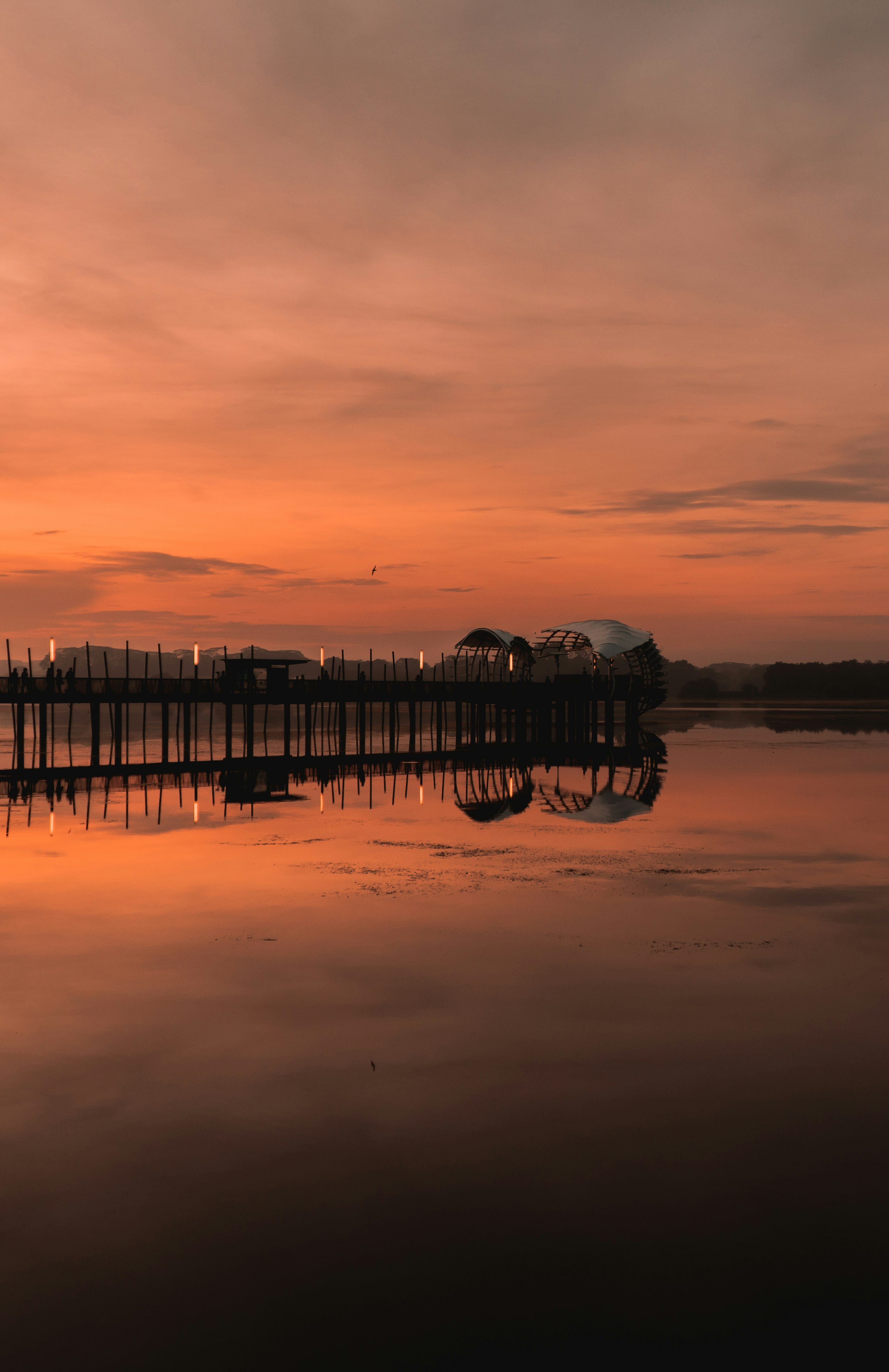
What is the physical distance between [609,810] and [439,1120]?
24820 mm

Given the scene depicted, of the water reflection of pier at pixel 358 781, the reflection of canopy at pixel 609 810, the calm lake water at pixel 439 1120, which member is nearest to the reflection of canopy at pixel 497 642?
the water reflection of pier at pixel 358 781

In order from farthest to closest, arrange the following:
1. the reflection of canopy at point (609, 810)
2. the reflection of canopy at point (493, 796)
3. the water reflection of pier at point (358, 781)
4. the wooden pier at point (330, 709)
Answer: the wooden pier at point (330, 709), the water reflection of pier at point (358, 781), the reflection of canopy at point (493, 796), the reflection of canopy at point (609, 810)

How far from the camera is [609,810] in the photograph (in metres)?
33.9

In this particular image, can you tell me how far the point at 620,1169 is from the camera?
873 cm

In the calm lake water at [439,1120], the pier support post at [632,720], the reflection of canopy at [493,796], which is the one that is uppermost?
the pier support post at [632,720]

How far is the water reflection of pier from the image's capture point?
3528 cm

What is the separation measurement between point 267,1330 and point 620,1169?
332cm

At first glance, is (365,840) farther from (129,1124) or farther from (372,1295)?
(372,1295)

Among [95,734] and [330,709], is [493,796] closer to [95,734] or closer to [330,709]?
[95,734]

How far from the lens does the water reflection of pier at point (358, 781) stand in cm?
3528

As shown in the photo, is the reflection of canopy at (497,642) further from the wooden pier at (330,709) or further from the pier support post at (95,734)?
the pier support post at (95,734)

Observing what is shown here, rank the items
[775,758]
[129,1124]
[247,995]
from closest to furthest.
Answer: [129,1124] < [247,995] < [775,758]

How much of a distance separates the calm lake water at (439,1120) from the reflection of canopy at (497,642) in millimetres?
52003

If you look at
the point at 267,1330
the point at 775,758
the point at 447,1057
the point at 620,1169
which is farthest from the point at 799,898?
the point at 775,758
